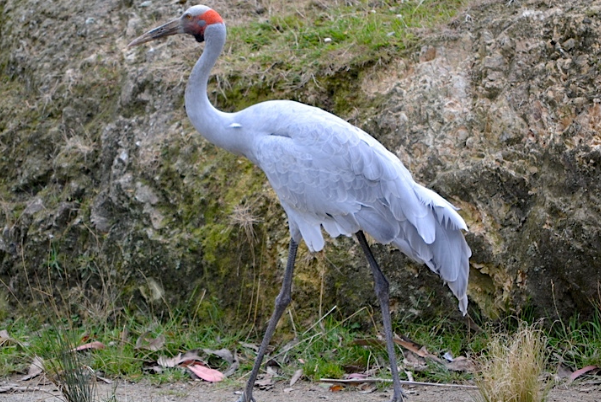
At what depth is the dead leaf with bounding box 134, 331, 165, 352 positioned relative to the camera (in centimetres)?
563

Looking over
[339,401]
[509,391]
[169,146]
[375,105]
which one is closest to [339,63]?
[375,105]

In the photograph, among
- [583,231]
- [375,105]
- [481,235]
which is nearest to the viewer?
[583,231]

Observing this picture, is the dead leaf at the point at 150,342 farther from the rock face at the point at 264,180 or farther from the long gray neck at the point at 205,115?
the long gray neck at the point at 205,115

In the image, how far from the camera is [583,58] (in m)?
5.55

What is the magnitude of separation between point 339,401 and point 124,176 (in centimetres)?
274

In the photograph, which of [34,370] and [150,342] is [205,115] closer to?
[150,342]

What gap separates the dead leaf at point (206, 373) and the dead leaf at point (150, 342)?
328 millimetres

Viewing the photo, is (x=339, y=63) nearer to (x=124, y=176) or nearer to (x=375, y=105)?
(x=375, y=105)

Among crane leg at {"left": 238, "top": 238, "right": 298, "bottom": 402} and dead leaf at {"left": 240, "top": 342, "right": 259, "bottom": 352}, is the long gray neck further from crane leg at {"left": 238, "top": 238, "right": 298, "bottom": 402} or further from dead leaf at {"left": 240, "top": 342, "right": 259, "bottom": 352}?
dead leaf at {"left": 240, "top": 342, "right": 259, "bottom": 352}

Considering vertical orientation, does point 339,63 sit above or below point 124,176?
above

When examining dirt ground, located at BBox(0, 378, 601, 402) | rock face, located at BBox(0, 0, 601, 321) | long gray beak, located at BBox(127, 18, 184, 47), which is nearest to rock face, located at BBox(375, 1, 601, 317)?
rock face, located at BBox(0, 0, 601, 321)

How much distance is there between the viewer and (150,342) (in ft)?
18.7

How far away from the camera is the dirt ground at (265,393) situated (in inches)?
188

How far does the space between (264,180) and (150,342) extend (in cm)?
142
